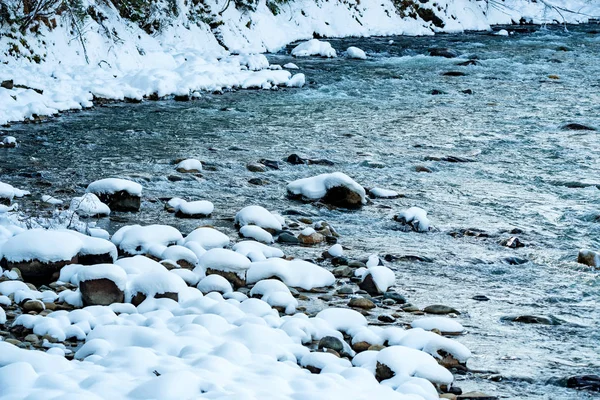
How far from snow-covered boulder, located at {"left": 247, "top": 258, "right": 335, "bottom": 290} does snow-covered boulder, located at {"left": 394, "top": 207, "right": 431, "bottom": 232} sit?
1.54 meters

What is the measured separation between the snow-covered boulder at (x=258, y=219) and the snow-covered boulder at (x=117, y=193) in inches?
37.9

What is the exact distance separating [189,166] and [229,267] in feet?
10.6

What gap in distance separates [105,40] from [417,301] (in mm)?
10197

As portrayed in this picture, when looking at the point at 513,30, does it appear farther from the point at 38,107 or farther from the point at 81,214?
the point at 81,214

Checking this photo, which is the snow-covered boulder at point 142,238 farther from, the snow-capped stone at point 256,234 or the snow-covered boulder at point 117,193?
the snow-covered boulder at point 117,193

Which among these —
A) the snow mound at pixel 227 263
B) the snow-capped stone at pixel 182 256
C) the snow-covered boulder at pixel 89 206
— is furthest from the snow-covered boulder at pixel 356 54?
the snow mound at pixel 227 263

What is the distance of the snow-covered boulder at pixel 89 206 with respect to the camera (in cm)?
629

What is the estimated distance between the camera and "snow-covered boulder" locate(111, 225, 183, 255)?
17.7 feet

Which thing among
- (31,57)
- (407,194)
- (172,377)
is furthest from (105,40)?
(172,377)

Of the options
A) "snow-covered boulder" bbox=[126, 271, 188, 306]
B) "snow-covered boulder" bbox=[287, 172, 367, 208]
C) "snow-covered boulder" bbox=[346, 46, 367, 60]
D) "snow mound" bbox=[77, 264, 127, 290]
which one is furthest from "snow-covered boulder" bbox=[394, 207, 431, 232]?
"snow-covered boulder" bbox=[346, 46, 367, 60]

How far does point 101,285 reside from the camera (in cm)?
438

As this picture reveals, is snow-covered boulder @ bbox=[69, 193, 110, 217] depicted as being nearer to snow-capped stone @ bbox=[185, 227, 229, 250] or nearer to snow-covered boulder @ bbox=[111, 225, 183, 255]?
snow-covered boulder @ bbox=[111, 225, 183, 255]

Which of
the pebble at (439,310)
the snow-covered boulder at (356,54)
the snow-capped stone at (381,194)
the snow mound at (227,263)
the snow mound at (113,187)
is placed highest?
the snow-covered boulder at (356,54)

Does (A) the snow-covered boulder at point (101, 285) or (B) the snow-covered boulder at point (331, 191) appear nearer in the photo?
(A) the snow-covered boulder at point (101, 285)
